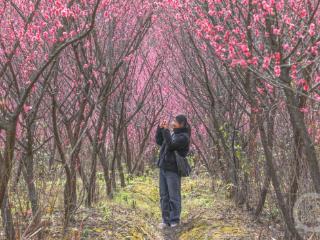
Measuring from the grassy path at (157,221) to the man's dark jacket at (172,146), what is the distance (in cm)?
97

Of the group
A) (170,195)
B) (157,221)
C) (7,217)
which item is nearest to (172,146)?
(170,195)

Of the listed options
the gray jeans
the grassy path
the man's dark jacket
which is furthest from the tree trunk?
the gray jeans

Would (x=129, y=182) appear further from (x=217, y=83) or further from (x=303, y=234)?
(x=303, y=234)

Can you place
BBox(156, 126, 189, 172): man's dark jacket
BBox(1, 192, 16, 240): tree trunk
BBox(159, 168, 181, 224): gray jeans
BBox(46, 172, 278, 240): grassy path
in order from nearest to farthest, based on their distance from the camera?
BBox(1, 192, 16, 240): tree trunk → BBox(46, 172, 278, 240): grassy path → BBox(156, 126, 189, 172): man's dark jacket → BBox(159, 168, 181, 224): gray jeans

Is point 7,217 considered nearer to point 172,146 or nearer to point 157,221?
point 172,146

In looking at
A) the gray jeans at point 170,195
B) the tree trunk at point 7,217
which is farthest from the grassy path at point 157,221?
the tree trunk at point 7,217

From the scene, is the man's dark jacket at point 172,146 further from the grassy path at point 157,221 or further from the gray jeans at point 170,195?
the grassy path at point 157,221

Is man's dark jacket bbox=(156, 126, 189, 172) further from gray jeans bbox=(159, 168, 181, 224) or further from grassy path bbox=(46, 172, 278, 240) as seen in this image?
grassy path bbox=(46, 172, 278, 240)

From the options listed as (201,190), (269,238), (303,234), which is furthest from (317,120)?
(201,190)

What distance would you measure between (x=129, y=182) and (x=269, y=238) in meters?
6.49

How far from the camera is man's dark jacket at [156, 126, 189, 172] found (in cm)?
761

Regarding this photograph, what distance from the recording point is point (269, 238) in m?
6.27

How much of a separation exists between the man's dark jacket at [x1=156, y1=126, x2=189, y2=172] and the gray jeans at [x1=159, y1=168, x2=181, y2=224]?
0.13 meters

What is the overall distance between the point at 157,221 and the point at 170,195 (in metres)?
1.10
